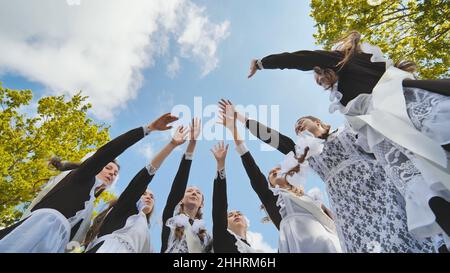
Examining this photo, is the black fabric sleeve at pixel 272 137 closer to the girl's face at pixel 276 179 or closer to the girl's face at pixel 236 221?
the girl's face at pixel 276 179

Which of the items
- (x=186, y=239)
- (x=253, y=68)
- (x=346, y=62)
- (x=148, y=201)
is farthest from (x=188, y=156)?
(x=346, y=62)

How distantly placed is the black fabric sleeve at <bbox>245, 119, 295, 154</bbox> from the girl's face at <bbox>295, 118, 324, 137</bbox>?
0.63 ft

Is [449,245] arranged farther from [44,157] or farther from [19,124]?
[19,124]

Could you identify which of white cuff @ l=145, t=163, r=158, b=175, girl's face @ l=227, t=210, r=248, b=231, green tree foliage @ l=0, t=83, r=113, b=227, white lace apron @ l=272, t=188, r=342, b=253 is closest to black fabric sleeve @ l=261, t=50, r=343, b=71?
white lace apron @ l=272, t=188, r=342, b=253

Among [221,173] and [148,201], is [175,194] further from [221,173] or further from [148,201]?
[221,173]

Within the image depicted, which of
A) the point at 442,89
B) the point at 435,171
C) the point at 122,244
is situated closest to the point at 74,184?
the point at 122,244

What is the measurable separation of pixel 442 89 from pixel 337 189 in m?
1.23

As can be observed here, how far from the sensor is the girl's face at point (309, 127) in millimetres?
3173

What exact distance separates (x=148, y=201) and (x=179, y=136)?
3.77 feet

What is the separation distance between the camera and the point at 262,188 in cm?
354

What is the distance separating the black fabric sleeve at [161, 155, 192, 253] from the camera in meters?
3.53

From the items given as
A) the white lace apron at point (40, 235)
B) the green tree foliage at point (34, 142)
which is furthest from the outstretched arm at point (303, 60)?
the green tree foliage at point (34, 142)

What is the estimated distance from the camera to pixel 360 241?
237 centimetres

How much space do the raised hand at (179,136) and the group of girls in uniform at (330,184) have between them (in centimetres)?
46
